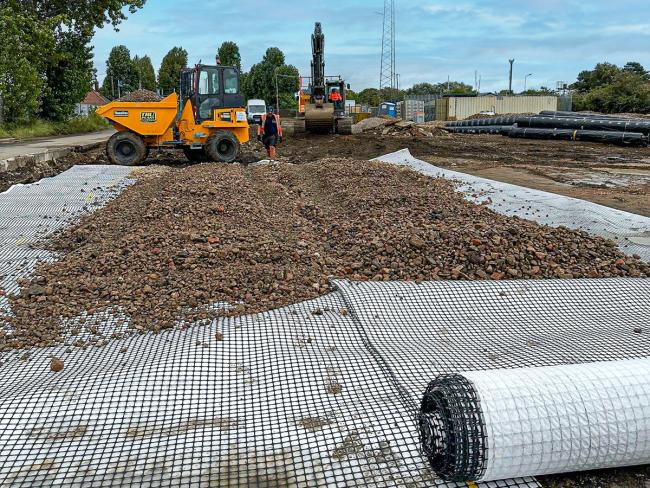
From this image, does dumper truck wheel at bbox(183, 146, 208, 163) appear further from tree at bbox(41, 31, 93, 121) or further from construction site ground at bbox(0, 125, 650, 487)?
tree at bbox(41, 31, 93, 121)

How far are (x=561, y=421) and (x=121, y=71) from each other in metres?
61.4

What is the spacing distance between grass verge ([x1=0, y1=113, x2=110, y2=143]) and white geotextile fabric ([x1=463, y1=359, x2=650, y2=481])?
22.3m

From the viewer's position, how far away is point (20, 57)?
68.7ft

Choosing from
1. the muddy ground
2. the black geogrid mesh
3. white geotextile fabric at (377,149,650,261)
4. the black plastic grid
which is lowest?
the black geogrid mesh

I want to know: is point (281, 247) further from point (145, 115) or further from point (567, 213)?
point (145, 115)

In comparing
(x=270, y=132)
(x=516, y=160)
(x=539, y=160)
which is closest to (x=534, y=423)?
(x=270, y=132)

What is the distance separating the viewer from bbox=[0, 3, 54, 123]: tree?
789 inches

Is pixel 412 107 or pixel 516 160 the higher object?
pixel 412 107

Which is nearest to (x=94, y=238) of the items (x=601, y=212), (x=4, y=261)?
(x=4, y=261)

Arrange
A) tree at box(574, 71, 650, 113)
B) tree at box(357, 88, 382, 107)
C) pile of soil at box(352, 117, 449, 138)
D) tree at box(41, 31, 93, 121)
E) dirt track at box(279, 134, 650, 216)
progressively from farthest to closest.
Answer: tree at box(357, 88, 382, 107)
tree at box(574, 71, 650, 113)
tree at box(41, 31, 93, 121)
pile of soil at box(352, 117, 449, 138)
dirt track at box(279, 134, 650, 216)

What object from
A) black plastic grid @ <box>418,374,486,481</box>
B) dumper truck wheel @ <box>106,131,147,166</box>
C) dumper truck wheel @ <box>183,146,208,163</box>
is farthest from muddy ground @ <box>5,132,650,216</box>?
black plastic grid @ <box>418,374,486,481</box>

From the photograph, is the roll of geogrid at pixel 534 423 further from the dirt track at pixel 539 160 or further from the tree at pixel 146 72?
the tree at pixel 146 72

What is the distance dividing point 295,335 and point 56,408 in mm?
1343

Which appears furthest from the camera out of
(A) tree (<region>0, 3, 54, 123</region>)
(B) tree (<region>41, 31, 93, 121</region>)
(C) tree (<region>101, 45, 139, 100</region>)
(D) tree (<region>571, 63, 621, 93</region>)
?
(C) tree (<region>101, 45, 139, 100</region>)
